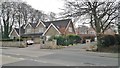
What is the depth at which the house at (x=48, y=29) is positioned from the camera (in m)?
42.3

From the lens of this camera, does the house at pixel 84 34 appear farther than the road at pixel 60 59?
Yes

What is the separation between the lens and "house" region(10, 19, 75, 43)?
139ft

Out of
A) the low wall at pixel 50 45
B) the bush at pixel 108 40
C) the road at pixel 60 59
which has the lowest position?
the road at pixel 60 59

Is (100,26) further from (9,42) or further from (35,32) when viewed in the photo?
(35,32)

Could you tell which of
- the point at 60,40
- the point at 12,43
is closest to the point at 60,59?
the point at 60,40

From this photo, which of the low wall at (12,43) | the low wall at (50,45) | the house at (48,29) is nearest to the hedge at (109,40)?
the low wall at (50,45)

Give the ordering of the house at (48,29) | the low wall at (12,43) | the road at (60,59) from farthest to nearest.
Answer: the house at (48,29) < the low wall at (12,43) < the road at (60,59)

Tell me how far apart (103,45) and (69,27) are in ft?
80.5

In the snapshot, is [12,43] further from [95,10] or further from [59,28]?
[95,10]

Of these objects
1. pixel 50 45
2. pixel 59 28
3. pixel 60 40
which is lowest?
pixel 50 45

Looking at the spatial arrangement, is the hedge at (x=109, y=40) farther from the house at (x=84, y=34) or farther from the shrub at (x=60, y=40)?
the house at (x=84, y=34)

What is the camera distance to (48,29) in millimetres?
43938

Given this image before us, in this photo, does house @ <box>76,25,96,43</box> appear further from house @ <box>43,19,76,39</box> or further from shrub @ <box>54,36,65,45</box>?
shrub @ <box>54,36,65,45</box>

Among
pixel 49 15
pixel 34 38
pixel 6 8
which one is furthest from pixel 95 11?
pixel 49 15
